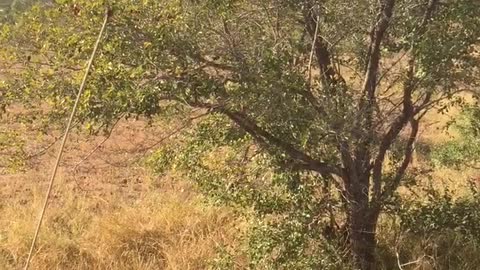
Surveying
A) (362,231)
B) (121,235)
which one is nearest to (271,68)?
(362,231)

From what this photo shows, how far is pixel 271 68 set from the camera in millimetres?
3590

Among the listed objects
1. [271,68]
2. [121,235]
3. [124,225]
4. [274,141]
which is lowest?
[121,235]

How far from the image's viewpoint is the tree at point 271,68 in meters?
3.43

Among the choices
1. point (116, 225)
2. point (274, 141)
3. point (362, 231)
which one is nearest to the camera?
point (274, 141)

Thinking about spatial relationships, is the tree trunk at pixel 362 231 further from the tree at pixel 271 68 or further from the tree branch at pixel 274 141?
the tree branch at pixel 274 141

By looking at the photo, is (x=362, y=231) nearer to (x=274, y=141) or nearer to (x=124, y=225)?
(x=274, y=141)

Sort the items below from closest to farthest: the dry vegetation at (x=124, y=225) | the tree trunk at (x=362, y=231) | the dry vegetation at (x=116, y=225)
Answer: the tree trunk at (x=362, y=231), the dry vegetation at (x=124, y=225), the dry vegetation at (x=116, y=225)

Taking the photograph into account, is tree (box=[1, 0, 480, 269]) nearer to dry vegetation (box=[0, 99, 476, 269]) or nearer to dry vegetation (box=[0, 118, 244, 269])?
dry vegetation (box=[0, 99, 476, 269])

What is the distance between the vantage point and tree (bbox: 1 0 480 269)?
343 centimetres

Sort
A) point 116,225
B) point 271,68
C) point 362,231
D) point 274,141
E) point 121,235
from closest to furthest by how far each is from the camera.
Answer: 1. point 271,68
2. point 274,141
3. point 362,231
4. point 121,235
5. point 116,225

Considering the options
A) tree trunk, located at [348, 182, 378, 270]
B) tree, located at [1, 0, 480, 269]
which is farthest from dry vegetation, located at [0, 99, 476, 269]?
tree, located at [1, 0, 480, 269]

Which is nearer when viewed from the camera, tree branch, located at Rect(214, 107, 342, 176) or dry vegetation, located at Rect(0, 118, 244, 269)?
tree branch, located at Rect(214, 107, 342, 176)

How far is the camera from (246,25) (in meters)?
3.98

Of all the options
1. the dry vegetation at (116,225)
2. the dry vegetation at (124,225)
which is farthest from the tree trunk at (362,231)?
the dry vegetation at (116,225)
